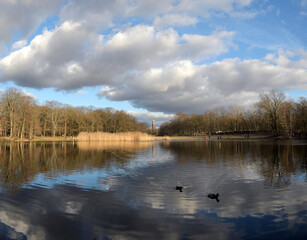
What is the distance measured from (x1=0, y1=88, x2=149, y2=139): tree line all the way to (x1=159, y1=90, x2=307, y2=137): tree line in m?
36.7

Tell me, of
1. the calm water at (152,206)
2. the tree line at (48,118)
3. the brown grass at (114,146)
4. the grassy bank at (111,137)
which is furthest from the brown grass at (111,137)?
the calm water at (152,206)

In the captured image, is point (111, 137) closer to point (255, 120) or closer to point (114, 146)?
point (114, 146)

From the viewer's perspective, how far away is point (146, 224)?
5.68m

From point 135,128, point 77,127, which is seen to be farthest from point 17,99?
point 135,128

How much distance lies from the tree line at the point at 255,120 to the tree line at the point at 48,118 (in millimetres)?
36728

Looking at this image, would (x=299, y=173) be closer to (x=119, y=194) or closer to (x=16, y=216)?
(x=119, y=194)

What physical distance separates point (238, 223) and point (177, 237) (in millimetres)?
1791

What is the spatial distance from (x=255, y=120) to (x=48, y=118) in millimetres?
74741

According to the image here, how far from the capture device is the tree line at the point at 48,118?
52.5 m

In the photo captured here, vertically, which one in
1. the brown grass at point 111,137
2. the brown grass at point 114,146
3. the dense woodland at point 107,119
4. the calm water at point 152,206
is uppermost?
the dense woodland at point 107,119

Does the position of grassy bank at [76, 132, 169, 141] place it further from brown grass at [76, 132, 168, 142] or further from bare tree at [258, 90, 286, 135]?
bare tree at [258, 90, 286, 135]

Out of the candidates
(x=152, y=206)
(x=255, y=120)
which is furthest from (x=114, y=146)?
(x=255, y=120)

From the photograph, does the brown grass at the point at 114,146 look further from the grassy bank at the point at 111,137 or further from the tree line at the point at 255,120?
the tree line at the point at 255,120

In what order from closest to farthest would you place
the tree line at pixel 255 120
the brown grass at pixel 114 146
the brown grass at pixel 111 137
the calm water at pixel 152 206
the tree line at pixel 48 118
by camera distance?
the calm water at pixel 152 206, the brown grass at pixel 114 146, the brown grass at pixel 111 137, the tree line at pixel 48 118, the tree line at pixel 255 120
